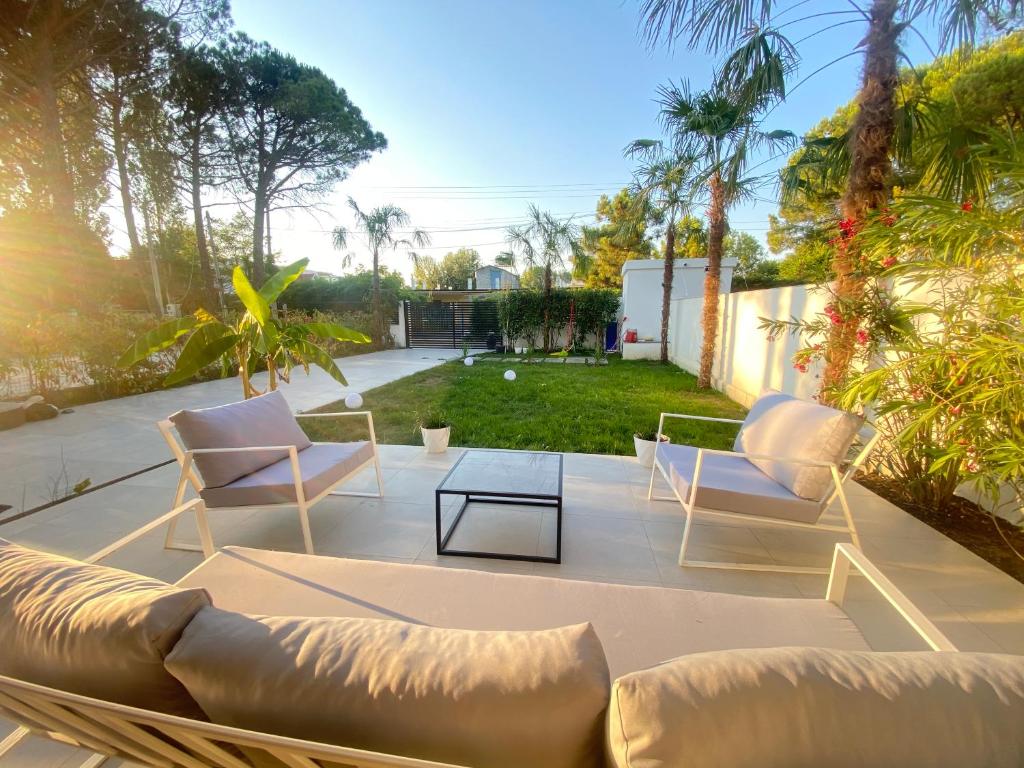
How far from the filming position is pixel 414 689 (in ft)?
2.23

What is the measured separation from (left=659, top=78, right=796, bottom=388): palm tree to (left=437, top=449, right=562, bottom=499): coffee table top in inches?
164

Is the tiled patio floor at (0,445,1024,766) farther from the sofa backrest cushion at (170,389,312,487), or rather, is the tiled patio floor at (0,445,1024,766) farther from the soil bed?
the sofa backrest cushion at (170,389,312,487)

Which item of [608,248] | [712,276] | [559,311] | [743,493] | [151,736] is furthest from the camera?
[608,248]

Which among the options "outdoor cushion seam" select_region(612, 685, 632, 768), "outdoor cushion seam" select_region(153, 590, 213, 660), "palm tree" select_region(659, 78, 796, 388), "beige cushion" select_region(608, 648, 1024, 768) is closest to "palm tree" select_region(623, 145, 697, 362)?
"palm tree" select_region(659, 78, 796, 388)

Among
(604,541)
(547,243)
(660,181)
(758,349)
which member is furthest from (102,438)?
(547,243)

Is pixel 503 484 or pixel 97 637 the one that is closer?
pixel 97 637

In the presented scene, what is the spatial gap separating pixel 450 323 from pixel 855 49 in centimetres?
1359

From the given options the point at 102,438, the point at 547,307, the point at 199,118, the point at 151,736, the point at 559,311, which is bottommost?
the point at 102,438

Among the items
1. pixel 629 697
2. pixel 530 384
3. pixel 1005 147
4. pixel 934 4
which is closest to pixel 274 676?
pixel 629 697

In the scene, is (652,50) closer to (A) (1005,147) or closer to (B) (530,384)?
(A) (1005,147)

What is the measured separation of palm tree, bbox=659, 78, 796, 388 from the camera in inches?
182

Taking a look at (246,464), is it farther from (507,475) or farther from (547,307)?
(547,307)

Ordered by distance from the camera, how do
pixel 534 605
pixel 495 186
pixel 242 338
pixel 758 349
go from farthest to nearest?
1. pixel 495 186
2. pixel 758 349
3. pixel 242 338
4. pixel 534 605

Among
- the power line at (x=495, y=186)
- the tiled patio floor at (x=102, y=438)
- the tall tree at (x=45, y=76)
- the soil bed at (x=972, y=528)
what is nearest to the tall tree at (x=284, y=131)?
the power line at (x=495, y=186)
